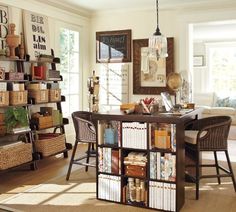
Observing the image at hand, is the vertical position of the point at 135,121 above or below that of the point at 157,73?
below

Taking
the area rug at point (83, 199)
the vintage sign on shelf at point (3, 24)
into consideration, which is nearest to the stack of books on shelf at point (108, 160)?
the area rug at point (83, 199)

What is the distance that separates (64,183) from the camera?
12.6 ft

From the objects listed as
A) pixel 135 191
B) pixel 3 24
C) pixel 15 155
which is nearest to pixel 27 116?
pixel 15 155

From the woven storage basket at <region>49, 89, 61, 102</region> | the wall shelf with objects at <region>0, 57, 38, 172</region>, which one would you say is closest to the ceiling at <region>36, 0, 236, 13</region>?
the woven storage basket at <region>49, 89, 61, 102</region>

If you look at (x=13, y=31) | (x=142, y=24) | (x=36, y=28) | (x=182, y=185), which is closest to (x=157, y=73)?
(x=142, y=24)

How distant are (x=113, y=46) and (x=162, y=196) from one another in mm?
3737

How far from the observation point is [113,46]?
6.12 meters

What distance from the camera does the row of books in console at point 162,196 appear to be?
115 inches

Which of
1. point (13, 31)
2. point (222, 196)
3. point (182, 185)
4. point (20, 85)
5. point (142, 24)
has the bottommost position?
point (222, 196)

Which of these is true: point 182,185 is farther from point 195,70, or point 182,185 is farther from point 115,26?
point 195,70

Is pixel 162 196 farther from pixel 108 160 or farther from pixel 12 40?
pixel 12 40

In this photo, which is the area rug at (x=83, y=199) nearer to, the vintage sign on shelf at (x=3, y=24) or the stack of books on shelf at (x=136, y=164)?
the stack of books on shelf at (x=136, y=164)

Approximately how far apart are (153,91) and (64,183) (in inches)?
105

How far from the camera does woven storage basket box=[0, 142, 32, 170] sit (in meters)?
3.92
